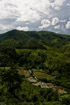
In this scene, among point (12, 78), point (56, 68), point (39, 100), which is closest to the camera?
point (39, 100)

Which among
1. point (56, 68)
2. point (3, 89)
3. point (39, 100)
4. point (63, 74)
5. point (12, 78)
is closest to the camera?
point (39, 100)

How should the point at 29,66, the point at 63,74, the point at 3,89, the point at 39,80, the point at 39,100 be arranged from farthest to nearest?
1. the point at 29,66
2. the point at 63,74
3. the point at 39,80
4. the point at 3,89
5. the point at 39,100

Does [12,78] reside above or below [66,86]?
above

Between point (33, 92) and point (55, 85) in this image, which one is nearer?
point (33, 92)

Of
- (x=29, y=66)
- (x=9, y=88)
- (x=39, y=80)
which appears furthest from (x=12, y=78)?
(x=29, y=66)

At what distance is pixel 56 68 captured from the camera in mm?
178250

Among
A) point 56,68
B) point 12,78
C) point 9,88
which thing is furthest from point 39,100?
point 56,68

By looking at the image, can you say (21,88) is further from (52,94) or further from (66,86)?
(66,86)

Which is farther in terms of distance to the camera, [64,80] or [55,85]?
[64,80]

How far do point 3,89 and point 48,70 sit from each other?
262 ft

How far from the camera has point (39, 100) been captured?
99000 millimetres

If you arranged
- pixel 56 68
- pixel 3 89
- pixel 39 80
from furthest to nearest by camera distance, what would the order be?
pixel 56 68, pixel 39 80, pixel 3 89

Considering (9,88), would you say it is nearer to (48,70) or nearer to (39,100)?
(39,100)

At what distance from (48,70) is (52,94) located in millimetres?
79774
